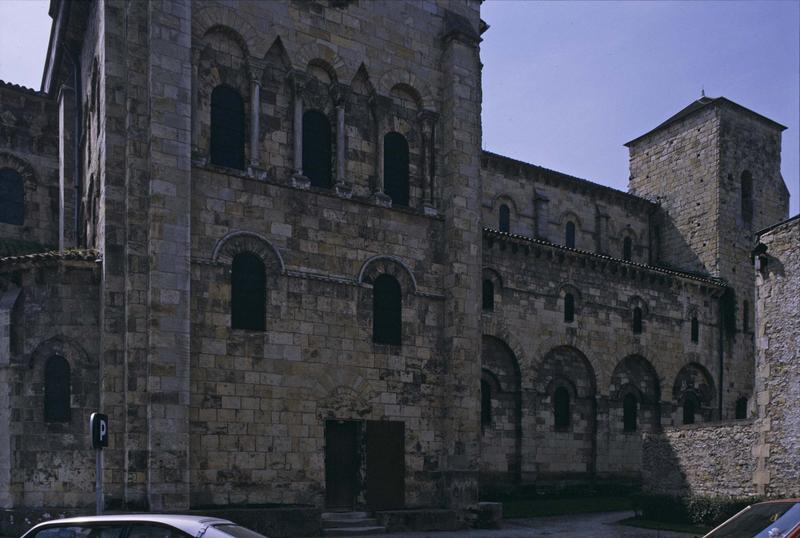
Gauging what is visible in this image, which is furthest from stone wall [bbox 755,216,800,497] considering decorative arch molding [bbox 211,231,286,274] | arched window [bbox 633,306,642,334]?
decorative arch molding [bbox 211,231,286,274]

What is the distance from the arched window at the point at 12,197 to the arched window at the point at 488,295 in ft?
49.3

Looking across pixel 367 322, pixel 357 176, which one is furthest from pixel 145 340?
pixel 357 176

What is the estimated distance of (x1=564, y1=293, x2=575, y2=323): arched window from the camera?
30.6 m

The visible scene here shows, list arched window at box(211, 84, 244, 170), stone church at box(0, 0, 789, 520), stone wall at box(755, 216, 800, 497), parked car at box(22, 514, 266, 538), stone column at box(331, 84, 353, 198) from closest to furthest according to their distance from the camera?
parked car at box(22, 514, 266, 538), stone church at box(0, 0, 789, 520), arched window at box(211, 84, 244, 170), stone wall at box(755, 216, 800, 497), stone column at box(331, 84, 353, 198)

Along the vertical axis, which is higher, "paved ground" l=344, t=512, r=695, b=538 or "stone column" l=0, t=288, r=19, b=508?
"stone column" l=0, t=288, r=19, b=508

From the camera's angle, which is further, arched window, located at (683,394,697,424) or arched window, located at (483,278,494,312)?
arched window, located at (683,394,697,424)

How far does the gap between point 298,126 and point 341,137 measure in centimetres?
124

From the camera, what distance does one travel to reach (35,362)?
17.1 metres

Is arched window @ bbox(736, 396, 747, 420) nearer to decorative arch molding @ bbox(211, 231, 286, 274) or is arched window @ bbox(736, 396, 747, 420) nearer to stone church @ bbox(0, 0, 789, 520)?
stone church @ bbox(0, 0, 789, 520)

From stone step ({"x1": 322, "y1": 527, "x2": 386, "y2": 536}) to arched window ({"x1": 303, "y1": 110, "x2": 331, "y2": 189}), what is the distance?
8355 mm

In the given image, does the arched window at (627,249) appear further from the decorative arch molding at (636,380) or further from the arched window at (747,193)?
the decorative arch molding at (636,380)

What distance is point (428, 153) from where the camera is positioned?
2236 centimetres

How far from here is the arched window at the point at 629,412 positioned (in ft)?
105

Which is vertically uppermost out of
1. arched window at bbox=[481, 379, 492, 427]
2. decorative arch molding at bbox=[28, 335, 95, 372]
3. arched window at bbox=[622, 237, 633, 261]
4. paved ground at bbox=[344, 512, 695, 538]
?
arched window at bbox=[622, 237, 633, 261]
